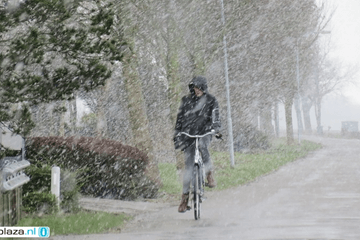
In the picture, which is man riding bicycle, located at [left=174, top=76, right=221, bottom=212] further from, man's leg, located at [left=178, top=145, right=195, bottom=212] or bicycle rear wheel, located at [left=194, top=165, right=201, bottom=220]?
bicycle rear wheel, located at [left=194, top=165, right=201, bottom=220]

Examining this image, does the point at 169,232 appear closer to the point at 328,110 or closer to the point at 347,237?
the point at 347,237

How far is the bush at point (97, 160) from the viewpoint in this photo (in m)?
10.9

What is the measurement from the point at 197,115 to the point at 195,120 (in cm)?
9

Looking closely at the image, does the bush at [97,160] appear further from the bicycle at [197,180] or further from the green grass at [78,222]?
the bicycle at [197,180]

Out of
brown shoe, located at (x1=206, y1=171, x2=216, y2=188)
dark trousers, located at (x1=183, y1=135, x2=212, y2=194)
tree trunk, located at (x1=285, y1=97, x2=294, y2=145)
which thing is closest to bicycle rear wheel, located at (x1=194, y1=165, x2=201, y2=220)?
dark trousers, located at (x1=183, y1=135, x2=212, y2=194)

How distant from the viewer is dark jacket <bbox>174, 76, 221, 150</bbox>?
29.0 ft

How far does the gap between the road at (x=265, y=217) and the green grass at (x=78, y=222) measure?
28 cm

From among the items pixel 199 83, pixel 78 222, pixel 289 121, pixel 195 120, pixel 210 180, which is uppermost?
pixel 289 121

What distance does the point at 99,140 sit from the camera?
11.8 meters

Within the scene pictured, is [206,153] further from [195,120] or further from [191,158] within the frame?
[195,120]

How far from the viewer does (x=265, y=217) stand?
8.86 meters

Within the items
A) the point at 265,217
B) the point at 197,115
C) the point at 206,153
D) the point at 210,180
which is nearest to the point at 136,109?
the point at 210,180

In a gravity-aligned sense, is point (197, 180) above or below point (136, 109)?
below

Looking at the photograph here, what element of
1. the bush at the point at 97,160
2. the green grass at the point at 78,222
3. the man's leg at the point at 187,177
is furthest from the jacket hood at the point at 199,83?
the bush at the point at 97,160
